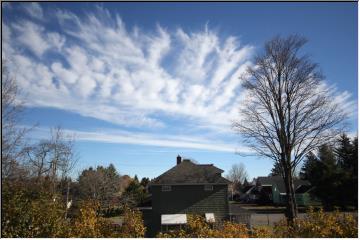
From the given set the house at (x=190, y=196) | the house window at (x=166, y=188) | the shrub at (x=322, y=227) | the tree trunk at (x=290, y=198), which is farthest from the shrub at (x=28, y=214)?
the house window at (x=166, y=188)

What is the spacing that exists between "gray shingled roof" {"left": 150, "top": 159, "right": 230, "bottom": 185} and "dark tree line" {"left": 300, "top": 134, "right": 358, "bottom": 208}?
12.6 meters

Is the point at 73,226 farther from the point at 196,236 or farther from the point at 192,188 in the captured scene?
the point at 192,188

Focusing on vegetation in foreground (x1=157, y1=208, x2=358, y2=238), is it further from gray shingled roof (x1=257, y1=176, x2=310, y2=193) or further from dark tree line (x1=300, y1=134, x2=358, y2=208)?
gray shingled roof (x1=257, y1=176, x2=310, y2=193)

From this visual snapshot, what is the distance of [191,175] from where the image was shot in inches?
1059

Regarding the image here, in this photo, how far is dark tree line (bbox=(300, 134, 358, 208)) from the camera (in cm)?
3347

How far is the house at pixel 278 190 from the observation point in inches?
1880

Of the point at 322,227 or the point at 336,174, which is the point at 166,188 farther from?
the point at 336,174

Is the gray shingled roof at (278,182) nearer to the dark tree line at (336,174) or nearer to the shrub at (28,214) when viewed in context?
the dark tree line at (336,174)

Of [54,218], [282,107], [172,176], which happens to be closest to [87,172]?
[172,176]

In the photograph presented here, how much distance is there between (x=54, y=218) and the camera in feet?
27.3

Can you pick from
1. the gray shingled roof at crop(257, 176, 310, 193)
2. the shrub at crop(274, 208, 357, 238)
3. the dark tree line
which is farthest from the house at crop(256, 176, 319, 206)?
the shrub at crop(274, 208, 357, 238)

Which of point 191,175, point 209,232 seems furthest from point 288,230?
point 191,175

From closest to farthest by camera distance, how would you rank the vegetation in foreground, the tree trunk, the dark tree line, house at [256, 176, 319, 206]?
the vegetation in foreground < the tree trunk < the dark tree line < house at [256, 176, 319, 206]

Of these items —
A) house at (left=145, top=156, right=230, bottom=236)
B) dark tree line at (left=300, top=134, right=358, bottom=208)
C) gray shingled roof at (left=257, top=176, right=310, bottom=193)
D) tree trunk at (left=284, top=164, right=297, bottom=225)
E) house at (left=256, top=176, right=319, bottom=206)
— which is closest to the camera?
tree trunk at (left=284, top=164, right=297, bottom=225)
